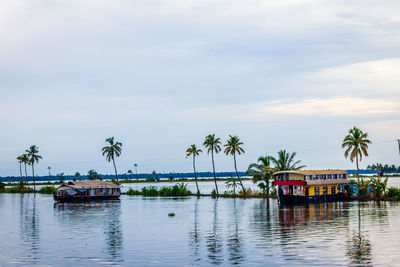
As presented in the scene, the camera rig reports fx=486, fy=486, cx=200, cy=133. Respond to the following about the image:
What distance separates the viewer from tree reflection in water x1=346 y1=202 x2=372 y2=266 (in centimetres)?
3143

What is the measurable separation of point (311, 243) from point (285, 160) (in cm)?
5867

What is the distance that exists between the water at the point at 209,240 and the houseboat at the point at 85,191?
5023cm

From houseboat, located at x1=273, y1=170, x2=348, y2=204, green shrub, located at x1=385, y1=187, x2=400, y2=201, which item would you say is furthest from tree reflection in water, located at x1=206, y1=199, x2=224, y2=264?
green shrub, located at x1=385, y1=187, x2=400, y2=201

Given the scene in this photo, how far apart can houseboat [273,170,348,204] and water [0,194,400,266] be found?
19.6m

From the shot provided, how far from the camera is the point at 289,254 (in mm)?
34250

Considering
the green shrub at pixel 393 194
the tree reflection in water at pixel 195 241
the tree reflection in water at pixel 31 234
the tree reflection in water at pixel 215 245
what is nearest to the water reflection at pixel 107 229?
the tree reflection in water at pixel 31 234

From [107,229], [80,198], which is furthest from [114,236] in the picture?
[80,198]

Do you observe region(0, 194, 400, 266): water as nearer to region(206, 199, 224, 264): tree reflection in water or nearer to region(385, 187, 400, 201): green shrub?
region(206, 199, 224, 264): tree reflection in water

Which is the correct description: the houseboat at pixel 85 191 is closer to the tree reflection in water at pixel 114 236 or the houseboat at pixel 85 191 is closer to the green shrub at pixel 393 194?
the tree reflection in water at pixel 114 236

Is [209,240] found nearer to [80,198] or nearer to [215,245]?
[215,245]

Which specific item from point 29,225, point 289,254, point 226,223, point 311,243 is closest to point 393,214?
point 226,223

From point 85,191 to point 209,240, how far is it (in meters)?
81.0

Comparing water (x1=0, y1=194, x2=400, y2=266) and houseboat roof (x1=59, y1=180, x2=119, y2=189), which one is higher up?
houseboat roof (x1=59, y1=180, x2=119, y2=189)

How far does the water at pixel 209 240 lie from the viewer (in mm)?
33531
